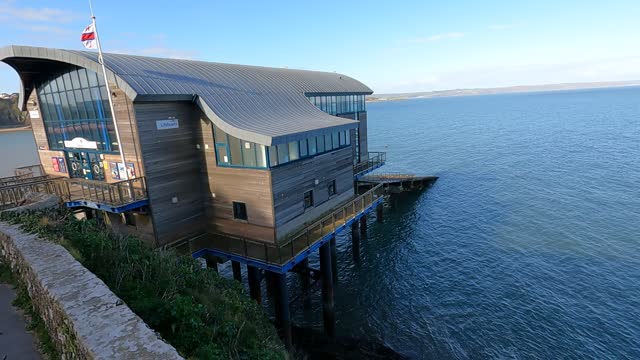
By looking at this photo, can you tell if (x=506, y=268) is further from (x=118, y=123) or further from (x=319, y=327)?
(x=118, y=123)

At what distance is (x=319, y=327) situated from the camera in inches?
834

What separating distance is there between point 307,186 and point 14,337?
14.2 metres

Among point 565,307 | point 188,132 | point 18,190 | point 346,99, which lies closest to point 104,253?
point 188,132

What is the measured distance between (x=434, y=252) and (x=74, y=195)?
82.1ft

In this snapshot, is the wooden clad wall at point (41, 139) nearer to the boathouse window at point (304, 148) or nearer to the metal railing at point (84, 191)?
the metal railing at point (84, 191)

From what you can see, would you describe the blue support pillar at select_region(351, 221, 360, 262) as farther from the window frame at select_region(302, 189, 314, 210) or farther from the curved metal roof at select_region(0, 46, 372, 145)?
the curved metal roof at select_region(0, 46, 372, 145)

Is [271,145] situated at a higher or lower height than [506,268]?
higher

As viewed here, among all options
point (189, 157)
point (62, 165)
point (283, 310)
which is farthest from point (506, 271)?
point (62, 165)

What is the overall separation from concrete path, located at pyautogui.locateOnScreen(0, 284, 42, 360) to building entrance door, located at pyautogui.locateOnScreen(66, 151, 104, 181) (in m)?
12.1

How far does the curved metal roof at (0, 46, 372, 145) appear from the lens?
16.9 m

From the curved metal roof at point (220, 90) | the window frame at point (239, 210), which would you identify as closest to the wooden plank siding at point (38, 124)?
the curved metal roof at point (220, 90)

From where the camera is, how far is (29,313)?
938cm

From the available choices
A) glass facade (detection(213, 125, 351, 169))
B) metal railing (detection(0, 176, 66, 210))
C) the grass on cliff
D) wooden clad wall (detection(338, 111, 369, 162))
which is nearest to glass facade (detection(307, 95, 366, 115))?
wooden clad wall (detection(338, 111, 369, 162))

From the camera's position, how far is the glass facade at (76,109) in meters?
18.8
